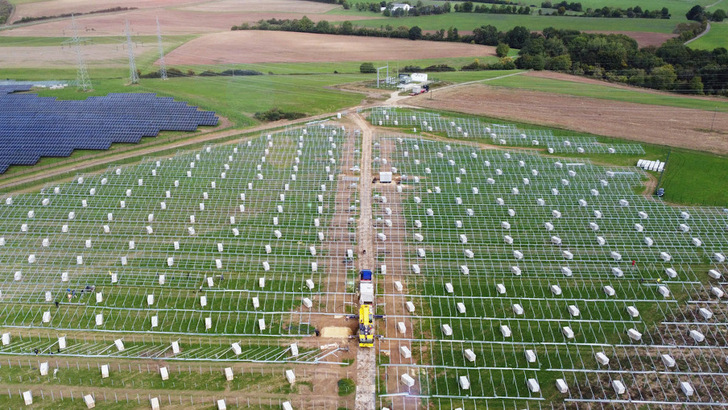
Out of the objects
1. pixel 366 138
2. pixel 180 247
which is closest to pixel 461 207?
pixel 366 138

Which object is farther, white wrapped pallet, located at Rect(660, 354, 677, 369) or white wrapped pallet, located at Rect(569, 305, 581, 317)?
white wrapped pallet, located at Rect(569, 305, 581, 317)

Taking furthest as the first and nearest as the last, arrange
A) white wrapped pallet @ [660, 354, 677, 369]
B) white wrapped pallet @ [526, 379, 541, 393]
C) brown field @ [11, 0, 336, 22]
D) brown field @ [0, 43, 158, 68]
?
brown field @ [11, 0, 336, 22] < brown field @ [0, 43, 158, 68] < white wrapped pallet @ [660, 354, 677, 369] < white wrapped pallet @ [526, 379, 541, 393]

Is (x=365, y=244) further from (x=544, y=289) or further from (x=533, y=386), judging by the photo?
(x=533, y=386)

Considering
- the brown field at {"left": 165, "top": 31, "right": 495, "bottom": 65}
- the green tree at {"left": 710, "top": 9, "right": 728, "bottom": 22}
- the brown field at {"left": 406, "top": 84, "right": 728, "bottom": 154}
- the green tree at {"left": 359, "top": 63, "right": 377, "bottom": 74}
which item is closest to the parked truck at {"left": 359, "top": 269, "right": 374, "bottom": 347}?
the brown field at {"left": 406, "top": 84, "right": 728, "bottom": 154}

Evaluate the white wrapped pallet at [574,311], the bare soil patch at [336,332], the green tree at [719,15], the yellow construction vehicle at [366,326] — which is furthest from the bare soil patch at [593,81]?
the bare soil patch at [336,332]

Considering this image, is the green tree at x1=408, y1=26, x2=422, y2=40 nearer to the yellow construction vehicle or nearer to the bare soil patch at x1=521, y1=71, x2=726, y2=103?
the bare soil patch at x1=521, y1=71, x2=726, y2=103

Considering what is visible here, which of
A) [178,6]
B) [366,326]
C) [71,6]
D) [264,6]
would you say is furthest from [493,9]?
[366,326]
